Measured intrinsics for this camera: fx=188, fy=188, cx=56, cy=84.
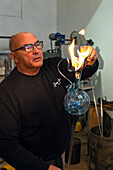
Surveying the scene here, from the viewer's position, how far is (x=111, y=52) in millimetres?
2754

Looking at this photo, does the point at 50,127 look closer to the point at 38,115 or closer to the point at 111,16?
the point at 38,115

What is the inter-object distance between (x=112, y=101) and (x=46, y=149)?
6.08ft

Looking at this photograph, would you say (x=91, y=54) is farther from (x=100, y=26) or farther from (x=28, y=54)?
(x=100, y=26)

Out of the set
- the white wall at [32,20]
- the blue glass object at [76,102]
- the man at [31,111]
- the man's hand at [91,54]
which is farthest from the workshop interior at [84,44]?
the blue glass object at [76,102]

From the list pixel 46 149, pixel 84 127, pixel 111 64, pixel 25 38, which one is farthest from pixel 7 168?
pixel 111 64

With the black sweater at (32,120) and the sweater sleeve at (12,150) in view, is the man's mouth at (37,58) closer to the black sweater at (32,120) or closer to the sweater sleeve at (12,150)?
the black sweater at (32,120)

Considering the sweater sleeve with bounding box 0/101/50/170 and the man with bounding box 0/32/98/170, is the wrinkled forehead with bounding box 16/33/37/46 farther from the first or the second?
the sweater sleeve with bounding box 0/101/50/170

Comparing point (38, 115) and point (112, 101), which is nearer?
point (38, 115)

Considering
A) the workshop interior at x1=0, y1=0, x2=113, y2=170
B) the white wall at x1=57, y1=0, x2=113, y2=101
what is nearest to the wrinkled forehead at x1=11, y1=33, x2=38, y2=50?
the workshop interior at x1=0, y1=0, x2=113, y2=170

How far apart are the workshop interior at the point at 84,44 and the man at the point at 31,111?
2.00 feet

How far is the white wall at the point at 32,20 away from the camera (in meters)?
3.12

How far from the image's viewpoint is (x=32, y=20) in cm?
346

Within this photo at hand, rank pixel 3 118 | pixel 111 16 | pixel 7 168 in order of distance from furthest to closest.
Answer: pixel 111 16
pixel 7 168
pixel 3 118

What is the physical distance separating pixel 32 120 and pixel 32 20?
9.14ft
